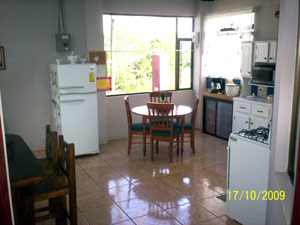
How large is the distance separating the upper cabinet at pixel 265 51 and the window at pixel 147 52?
185 centimetres

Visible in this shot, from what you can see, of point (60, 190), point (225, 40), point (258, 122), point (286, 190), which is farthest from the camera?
point (225, 40)

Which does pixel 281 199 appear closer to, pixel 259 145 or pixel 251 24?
pixel 259 145

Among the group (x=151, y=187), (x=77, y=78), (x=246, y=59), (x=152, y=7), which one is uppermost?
(x=152, y=7)

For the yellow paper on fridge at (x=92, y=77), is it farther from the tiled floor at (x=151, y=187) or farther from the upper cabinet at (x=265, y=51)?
the upper cabinet at (x=265, y=51)

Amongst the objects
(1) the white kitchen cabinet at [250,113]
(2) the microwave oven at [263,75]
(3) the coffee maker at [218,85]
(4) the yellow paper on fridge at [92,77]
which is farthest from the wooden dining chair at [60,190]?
(3) the coffee maker at [218,85]

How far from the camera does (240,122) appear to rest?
5305 mm

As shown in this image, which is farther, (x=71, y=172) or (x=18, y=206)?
(x=18, y=206)

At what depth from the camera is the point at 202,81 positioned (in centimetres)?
656

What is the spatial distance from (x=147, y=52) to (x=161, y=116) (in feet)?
6.93

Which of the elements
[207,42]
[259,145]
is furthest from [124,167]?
[207,42]

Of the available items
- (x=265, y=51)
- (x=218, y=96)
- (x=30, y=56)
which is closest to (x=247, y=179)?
(x=265, y=51)

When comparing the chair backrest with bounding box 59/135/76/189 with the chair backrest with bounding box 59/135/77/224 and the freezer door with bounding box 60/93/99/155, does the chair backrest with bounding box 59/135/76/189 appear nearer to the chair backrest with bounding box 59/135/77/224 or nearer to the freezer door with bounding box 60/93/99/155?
the chair backrest with bounding box 59/135/77/224

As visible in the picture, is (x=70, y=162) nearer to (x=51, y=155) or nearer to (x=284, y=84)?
(x=51, y=155)
